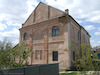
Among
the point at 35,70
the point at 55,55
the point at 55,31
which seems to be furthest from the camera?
the point at 55,31

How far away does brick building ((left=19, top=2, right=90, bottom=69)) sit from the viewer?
14.5 m

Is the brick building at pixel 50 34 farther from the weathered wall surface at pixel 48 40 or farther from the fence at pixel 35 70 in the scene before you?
the fence at pixel 35 70

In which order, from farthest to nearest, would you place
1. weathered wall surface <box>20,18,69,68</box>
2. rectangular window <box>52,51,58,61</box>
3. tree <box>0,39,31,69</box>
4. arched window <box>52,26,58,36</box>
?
arched window <box>52,26,58,36</box> < rectangular window <box>52,51,58,61</box> < weathered wall surface <box>20,18,69,68</box> < tree <box>0,39,31,69</box>

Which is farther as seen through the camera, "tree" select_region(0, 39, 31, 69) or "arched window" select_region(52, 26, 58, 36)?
"arched window" select_region(52, 26, 58, 36)

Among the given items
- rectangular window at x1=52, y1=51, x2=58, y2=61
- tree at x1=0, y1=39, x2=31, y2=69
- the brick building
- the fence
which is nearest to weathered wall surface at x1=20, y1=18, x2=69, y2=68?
the brick building

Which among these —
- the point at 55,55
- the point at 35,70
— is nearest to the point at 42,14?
the point at 55,55

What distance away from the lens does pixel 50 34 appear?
16156 millimetres

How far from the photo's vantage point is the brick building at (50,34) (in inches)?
572

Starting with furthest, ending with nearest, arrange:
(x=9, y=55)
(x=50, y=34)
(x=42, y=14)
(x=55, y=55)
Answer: (x=42, y=14), (x=50, y=34), (x=55, y=55), (x=9, y=55)

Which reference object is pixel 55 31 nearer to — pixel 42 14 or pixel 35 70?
pixel 42 14

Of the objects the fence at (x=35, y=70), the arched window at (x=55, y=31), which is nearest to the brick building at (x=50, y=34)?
the arched window at (x=55, y=31)

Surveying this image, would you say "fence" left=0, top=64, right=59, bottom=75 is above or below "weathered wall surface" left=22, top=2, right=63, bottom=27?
below

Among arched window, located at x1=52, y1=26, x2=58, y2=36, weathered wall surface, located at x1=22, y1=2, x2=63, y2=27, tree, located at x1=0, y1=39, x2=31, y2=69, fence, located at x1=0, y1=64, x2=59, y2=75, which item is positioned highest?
weathered wall surface, located at x1=22, y1=2, x2=63, y2=27

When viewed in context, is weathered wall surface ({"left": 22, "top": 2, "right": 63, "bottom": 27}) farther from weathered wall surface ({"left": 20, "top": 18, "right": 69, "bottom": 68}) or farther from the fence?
the fence
